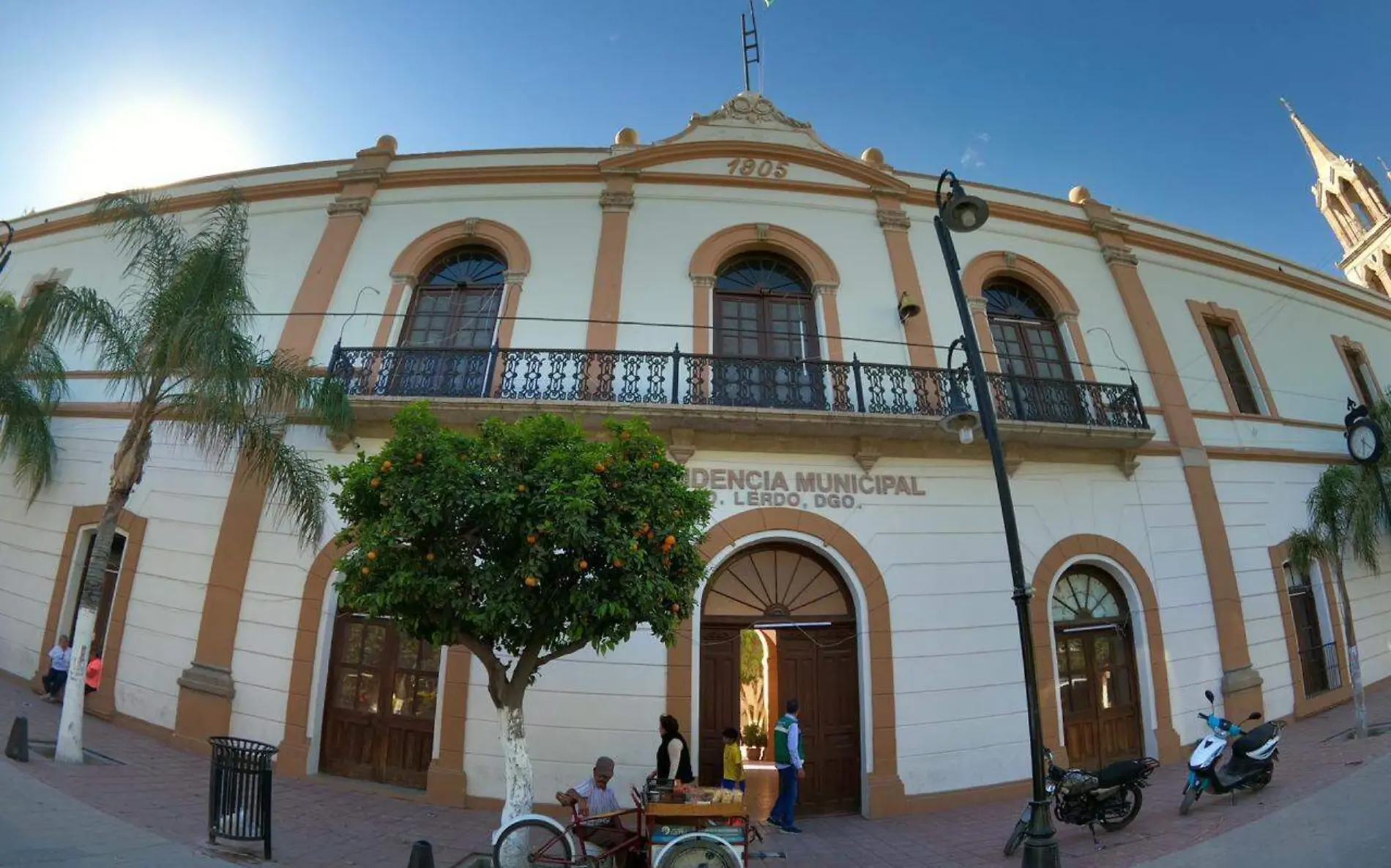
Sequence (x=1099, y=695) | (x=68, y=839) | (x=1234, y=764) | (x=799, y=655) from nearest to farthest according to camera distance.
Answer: (x=68, y=839)
(x=1234, y=764)
(x=799, y=655)
(x=1099, y=695)

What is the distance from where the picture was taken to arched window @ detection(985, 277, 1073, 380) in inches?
448

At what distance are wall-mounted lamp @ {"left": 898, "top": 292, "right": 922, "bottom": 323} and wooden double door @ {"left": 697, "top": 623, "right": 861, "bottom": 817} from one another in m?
5.17

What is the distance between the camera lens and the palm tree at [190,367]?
7664 mm

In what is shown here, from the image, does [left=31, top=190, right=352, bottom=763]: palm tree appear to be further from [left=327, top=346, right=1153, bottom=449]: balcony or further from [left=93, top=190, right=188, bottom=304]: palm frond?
[left=327, top=346, right=1153, bottom=449]: balcony

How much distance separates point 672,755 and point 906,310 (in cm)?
774

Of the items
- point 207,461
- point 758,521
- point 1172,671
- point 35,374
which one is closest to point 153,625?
point 207,461

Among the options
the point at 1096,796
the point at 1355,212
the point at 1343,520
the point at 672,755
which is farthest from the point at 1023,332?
the point at 1355,212

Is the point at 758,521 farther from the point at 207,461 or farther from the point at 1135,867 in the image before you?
the point at 207,461

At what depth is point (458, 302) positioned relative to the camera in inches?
441

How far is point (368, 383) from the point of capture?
32.0 feet

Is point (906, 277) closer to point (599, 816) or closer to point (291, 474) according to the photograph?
point (599, 816)

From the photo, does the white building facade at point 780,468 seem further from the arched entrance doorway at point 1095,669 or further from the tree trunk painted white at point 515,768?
the tree trunk painted white at point 515,768

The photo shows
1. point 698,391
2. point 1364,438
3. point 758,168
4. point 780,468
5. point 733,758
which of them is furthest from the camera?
point 758,168

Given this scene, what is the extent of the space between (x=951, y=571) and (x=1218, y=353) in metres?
8.30
